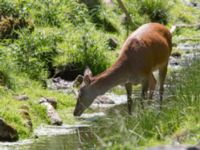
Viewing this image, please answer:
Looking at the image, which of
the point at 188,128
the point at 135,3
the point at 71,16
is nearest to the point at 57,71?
the point at 71,16

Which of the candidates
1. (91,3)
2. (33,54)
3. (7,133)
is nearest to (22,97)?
(7,133)

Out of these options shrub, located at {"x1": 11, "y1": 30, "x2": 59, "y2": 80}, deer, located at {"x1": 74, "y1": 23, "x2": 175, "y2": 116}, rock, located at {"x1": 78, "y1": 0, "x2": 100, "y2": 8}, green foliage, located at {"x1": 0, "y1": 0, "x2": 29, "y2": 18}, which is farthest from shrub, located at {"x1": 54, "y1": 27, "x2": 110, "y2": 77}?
rock, located at {"x1": 78, "y1": 0, "x2": 100, "y2": 8}

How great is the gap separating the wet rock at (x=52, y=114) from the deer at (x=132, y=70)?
A: 354mm

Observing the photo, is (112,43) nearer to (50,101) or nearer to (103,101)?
(103,101)

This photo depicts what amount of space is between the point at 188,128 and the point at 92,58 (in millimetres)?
8831

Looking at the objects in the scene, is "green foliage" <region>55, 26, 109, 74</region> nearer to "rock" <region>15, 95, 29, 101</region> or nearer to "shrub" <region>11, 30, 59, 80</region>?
"shrub" <region>11, 30, 59, 80</region>

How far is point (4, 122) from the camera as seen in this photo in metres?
10.8

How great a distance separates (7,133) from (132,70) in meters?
2.96

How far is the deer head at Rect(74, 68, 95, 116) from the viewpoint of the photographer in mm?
12453

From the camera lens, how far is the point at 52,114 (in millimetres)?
12828

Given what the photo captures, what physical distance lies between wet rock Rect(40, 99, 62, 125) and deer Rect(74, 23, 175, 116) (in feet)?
1.16

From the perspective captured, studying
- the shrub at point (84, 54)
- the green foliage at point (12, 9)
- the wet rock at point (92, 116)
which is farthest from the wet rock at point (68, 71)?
the wet rock at point (92, 116)

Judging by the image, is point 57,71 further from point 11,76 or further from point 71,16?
point 71,16

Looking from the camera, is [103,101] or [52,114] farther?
[103,101]
